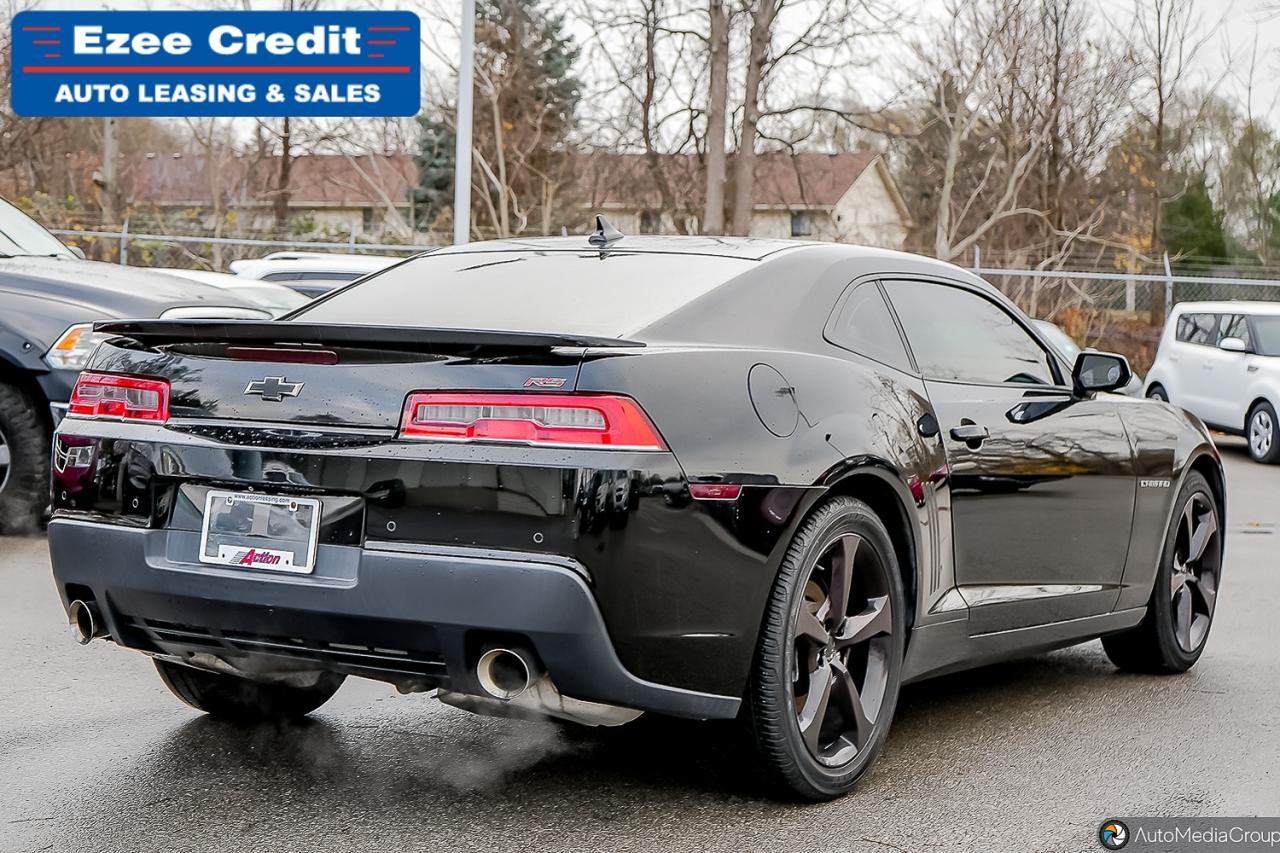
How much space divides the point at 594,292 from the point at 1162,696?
2685mm

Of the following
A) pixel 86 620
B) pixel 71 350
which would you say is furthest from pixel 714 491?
pixel 71 350

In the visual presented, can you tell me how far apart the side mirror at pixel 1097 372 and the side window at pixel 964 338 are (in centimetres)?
10

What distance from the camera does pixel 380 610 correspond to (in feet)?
11.0

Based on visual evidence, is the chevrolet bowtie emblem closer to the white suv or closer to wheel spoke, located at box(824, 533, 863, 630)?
wheel spoke, located at box(824, 533, 863, 630)

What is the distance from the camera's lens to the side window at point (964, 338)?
4586 millimetres

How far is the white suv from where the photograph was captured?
16016 mm

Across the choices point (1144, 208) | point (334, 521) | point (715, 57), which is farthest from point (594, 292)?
point (1144, 208)

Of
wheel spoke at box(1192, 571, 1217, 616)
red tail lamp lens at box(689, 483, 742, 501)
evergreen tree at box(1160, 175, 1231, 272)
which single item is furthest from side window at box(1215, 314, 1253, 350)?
evergreen tree at box(1160, 175, 1231, 272)

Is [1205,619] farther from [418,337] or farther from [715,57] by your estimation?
[715,57]

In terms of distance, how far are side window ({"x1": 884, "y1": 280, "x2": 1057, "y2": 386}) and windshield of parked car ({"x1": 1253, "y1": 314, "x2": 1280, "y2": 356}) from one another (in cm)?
1240

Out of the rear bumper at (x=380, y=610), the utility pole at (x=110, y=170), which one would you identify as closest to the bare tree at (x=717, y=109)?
the utility pole at (x=110, y=170)

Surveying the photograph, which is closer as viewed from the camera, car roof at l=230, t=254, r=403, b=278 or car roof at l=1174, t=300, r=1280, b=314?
car roof at l=230, t=254, r=403, b=278

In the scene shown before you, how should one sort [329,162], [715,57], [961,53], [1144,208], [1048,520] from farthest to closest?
[329,162] < [1144,208] < [961,53] < [715,57] < [1048,520]

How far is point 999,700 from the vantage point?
5223 mm
